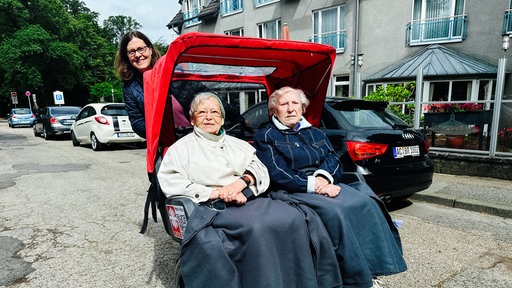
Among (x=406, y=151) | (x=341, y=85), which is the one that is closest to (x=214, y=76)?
(x=406, y=151)

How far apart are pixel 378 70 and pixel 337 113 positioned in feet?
39.6

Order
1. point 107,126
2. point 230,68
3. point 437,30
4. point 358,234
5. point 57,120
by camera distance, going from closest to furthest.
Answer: point 358,234 → point 230,68 → point 107,126 → point 437,30 → point 57,120

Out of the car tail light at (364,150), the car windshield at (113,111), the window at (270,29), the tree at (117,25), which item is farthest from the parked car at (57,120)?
the tree at (117,25)

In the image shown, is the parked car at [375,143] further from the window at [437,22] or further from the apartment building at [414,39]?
the window at [437,22]

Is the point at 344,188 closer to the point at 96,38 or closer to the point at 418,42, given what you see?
the point at 418,42

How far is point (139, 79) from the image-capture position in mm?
3145

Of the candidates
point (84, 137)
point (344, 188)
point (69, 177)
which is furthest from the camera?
point (84, 137)

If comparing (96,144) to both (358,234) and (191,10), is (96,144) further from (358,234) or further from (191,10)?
(191,10)

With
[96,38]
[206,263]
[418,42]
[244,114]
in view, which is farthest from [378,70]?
[96,38]

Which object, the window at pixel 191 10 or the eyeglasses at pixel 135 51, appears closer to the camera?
the eyeglasses at pixel 135 51

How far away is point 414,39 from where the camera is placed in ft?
44.9

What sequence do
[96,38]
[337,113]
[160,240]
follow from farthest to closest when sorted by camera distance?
[96,38] < [337,113] < [160,240]

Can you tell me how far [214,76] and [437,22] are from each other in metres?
13.4

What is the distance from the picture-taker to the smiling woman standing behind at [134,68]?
3.04 meters
